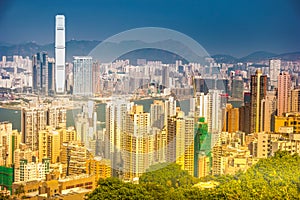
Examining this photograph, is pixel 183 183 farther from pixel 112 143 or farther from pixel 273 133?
pixel 273 133

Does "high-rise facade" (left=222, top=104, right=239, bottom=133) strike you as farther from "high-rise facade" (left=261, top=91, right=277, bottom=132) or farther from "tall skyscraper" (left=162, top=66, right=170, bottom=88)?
"tall skyscraper" (left=162, top=66, right=170, bottom=88)

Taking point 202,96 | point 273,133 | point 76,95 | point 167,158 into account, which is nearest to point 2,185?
point 76,95

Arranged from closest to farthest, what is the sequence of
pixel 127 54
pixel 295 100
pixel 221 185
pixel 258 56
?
pixel 221 185
pixel 127 54
pixel 258 56
pixel 295 100

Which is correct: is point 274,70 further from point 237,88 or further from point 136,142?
point 136,142

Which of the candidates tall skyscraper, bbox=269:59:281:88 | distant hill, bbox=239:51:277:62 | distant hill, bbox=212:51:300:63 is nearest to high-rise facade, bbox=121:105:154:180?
distant hill, bbox=212:51:300:63

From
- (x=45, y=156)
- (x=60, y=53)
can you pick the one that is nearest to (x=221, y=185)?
(x=45, y=156)

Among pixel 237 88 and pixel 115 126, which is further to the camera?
pixel 237 88

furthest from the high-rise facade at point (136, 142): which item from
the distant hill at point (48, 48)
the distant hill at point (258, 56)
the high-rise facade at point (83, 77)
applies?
the distant hill at point (258, 56)
